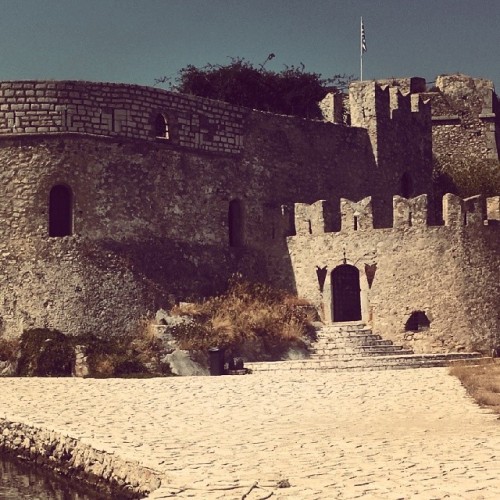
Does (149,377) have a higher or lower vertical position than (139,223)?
lower

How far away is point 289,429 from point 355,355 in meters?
10.7

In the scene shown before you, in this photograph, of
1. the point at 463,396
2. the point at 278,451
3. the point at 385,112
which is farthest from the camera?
the point at 385,112

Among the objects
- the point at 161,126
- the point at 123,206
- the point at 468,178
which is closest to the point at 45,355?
the point at 123,206

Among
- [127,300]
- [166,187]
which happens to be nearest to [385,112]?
[166,187]

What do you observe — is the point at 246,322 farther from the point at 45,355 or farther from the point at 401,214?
the point at 45,355

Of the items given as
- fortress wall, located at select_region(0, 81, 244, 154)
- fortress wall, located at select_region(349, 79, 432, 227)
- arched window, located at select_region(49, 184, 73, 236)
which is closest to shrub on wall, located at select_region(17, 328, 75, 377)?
arched window, located at select_region(49, 184, 73, 236)

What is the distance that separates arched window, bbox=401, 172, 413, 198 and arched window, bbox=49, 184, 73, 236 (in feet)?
40.8

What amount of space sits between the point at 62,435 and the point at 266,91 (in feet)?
98.8

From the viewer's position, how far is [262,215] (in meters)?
28.7

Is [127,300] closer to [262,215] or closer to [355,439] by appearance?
[262,215]

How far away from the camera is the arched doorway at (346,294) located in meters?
27.7

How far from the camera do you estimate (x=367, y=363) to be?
23312 mm

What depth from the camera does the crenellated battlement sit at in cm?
2536

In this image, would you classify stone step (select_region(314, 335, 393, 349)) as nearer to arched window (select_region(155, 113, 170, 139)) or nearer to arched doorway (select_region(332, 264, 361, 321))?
arched doorway (select_region(332, 264, 361, 321))
